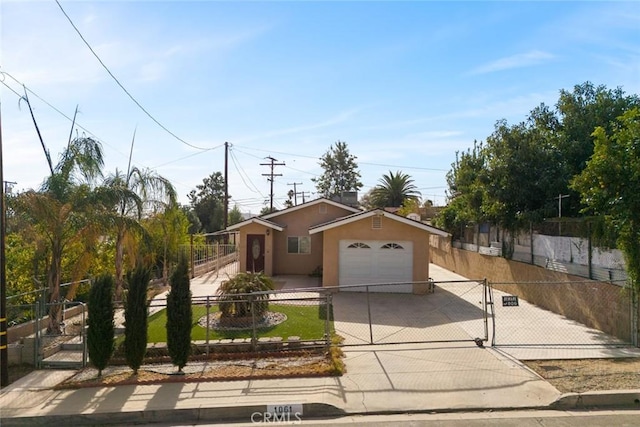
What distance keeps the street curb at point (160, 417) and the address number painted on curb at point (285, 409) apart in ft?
0.18

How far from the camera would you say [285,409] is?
21.7 ft

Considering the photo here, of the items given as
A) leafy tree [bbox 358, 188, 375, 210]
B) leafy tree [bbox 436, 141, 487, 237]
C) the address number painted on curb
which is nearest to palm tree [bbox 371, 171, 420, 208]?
leafy tree [bbox 358, 188, 375, 210]

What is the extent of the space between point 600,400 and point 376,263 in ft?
35.2

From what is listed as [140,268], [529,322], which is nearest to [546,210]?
[529,322]

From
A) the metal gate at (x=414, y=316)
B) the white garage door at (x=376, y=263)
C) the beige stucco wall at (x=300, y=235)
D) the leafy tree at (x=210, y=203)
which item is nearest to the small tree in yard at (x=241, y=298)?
the metal gate at (x=414, y=316)

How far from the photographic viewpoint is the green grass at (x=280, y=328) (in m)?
10.5

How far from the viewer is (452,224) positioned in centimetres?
2522

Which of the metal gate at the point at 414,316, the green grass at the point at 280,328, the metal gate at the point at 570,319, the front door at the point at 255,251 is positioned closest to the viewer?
the metal gate at the point at 570,319

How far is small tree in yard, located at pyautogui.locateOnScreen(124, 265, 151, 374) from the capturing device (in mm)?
8117

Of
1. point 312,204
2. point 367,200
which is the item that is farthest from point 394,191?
point 312,204

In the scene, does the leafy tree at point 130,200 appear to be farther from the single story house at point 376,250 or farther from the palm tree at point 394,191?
the palm tree at point 394,191

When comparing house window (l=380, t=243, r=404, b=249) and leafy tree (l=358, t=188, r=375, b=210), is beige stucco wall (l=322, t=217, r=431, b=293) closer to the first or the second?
house window (l=380, t=243, r=404, b=249)

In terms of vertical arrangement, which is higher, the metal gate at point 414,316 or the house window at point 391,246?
the house window at point 391,246

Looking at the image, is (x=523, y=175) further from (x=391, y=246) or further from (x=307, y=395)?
(x=307, y=395)
